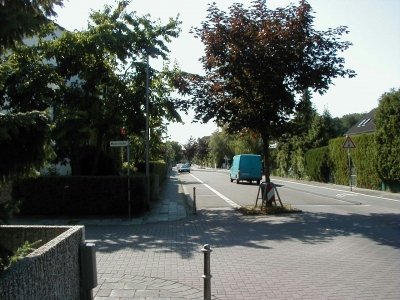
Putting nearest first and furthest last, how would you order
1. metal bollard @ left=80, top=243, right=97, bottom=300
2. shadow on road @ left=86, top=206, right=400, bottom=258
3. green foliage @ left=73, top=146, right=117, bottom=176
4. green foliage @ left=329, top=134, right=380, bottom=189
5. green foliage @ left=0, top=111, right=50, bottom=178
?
green foliage @ left=0, top=111, right=50, bottom=178
metal bollard @ left=80, top=243, right=97, bottom=300
shadow on road @ left=86, top=206, right=400, bottom=258
green foliage @ left=73, top=146, right=117, bottom=176
green foliage @ left=329, top=134, right=380, bottom=189

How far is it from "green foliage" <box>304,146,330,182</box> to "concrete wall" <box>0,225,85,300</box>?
3323cm

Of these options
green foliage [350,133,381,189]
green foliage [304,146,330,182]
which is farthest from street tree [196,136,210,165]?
green foliage [350,133,381,189]

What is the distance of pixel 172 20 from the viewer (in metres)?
19.9

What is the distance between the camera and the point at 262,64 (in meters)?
16.5

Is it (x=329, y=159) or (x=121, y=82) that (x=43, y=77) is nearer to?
(x=121, y=82)

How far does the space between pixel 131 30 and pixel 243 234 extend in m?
10.3

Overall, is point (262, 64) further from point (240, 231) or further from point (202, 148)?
point (202, 148)

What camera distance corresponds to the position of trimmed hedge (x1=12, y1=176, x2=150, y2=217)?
16359 millimetres

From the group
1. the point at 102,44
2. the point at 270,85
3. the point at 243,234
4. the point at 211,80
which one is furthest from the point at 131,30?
the point at 243,234

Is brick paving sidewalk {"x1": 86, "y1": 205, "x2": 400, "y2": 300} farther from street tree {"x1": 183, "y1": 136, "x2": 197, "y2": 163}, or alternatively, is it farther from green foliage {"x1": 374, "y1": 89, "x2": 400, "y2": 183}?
street tree {"x1": 183, "y1": 136, "x2": 197, "y2": 163}

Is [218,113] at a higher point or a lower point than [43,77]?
lower

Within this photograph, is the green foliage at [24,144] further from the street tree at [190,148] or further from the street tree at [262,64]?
the street tree at [190,148]

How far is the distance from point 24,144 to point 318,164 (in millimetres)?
Answer: 36512

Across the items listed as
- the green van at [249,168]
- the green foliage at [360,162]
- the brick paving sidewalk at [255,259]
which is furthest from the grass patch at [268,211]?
the green van at [249,168]
